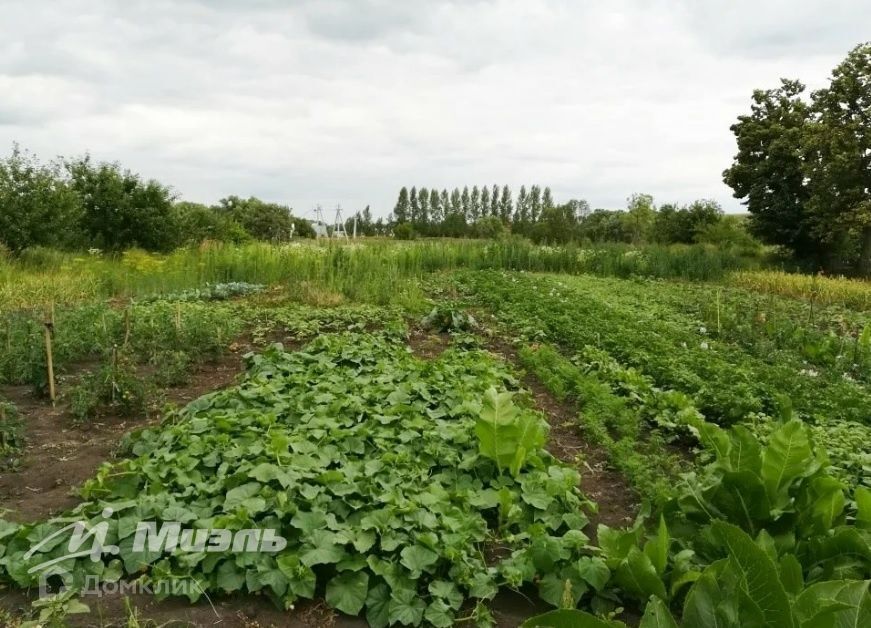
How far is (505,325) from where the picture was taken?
841 centimetres

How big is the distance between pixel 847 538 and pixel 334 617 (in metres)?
2.12

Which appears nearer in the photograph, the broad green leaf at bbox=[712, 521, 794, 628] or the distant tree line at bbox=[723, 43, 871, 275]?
the broad green leaf at bbox=[712, 521, 794, 628]

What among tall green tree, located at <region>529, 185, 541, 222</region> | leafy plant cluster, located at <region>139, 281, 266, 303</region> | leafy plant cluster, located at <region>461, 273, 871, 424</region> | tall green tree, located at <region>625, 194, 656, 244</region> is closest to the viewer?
leafy plant cluster, located at <region>461, 273, 871, 424</region>

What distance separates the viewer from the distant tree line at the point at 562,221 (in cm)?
2669

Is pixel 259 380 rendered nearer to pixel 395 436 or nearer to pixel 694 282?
pixel 395 436

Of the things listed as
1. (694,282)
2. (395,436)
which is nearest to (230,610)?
(395,436)

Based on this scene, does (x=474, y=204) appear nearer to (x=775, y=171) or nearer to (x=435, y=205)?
(x=435, y=205)

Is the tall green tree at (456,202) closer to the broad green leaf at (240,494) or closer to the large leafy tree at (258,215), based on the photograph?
the large leafy tree at (258,215)

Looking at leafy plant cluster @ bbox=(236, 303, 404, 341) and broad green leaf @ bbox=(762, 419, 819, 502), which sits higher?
broad green leaf @ bbox=(762, 419, 819, 502)

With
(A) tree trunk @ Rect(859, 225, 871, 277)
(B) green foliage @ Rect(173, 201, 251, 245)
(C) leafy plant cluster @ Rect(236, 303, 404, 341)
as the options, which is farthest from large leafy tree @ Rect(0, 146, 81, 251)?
(A) tree trunk @ Rect(859, 225, 871, 277)

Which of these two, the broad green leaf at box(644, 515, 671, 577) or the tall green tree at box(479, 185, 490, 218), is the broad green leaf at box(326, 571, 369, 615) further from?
the tall green tree at box(479, 185, 490, 218)

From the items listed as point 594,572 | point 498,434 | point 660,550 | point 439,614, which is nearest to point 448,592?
point 439,614

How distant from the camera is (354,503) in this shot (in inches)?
115

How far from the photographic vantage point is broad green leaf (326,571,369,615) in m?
2.48
